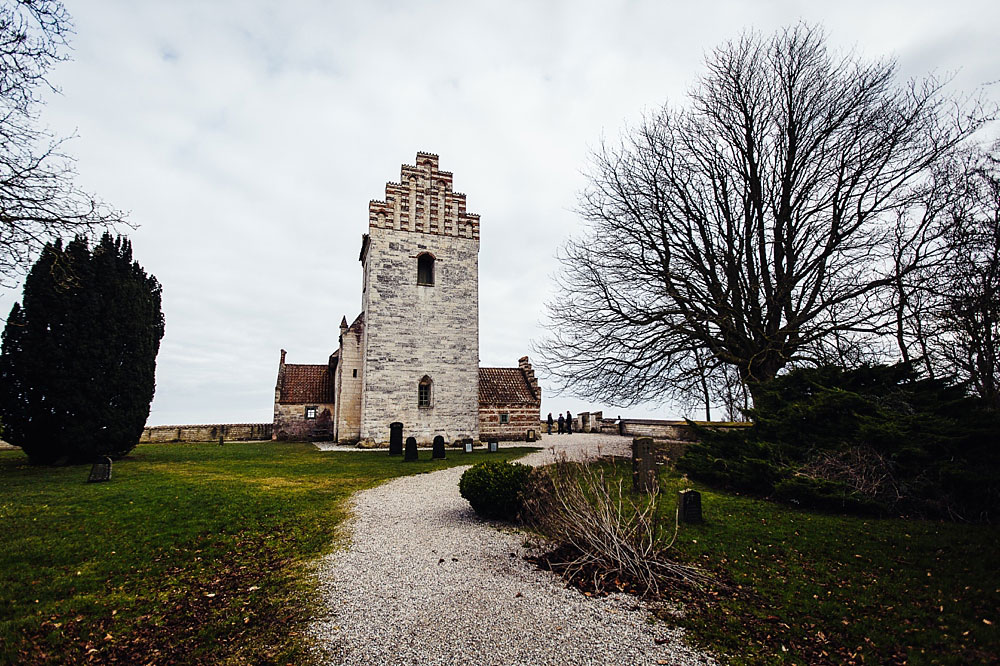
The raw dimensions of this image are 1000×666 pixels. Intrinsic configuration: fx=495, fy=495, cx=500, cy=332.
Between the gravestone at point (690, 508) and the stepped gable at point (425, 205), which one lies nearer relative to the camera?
the gravestone at point (690, 508)

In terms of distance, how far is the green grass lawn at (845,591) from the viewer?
181 inches

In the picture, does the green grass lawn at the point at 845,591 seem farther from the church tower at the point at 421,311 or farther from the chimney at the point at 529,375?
the chimney at the point at 529,375

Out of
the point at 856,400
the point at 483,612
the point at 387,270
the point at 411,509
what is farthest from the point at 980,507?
the point at 387,270

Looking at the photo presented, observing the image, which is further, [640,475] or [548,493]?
[640,475]

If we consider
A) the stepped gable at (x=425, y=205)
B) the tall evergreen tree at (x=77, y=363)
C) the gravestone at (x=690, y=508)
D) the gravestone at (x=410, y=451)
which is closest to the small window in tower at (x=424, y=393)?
the gravestone at (x=410, y=451)

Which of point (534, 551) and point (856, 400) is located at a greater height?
point (856, 400)

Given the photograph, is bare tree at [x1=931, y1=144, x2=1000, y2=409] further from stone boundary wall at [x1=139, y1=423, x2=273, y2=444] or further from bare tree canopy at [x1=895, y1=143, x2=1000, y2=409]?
stone boundary wall at [x1=139, y1=423, x2=273, y2=444]

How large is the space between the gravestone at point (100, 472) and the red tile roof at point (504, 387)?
53.6 feet

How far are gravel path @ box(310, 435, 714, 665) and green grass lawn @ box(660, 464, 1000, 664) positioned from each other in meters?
0.84

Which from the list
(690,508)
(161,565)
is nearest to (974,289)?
(690,508)

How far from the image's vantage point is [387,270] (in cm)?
2241

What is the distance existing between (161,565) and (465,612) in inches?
164

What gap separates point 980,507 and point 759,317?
266 inches

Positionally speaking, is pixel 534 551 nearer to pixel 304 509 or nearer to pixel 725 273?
pixel 304 509
